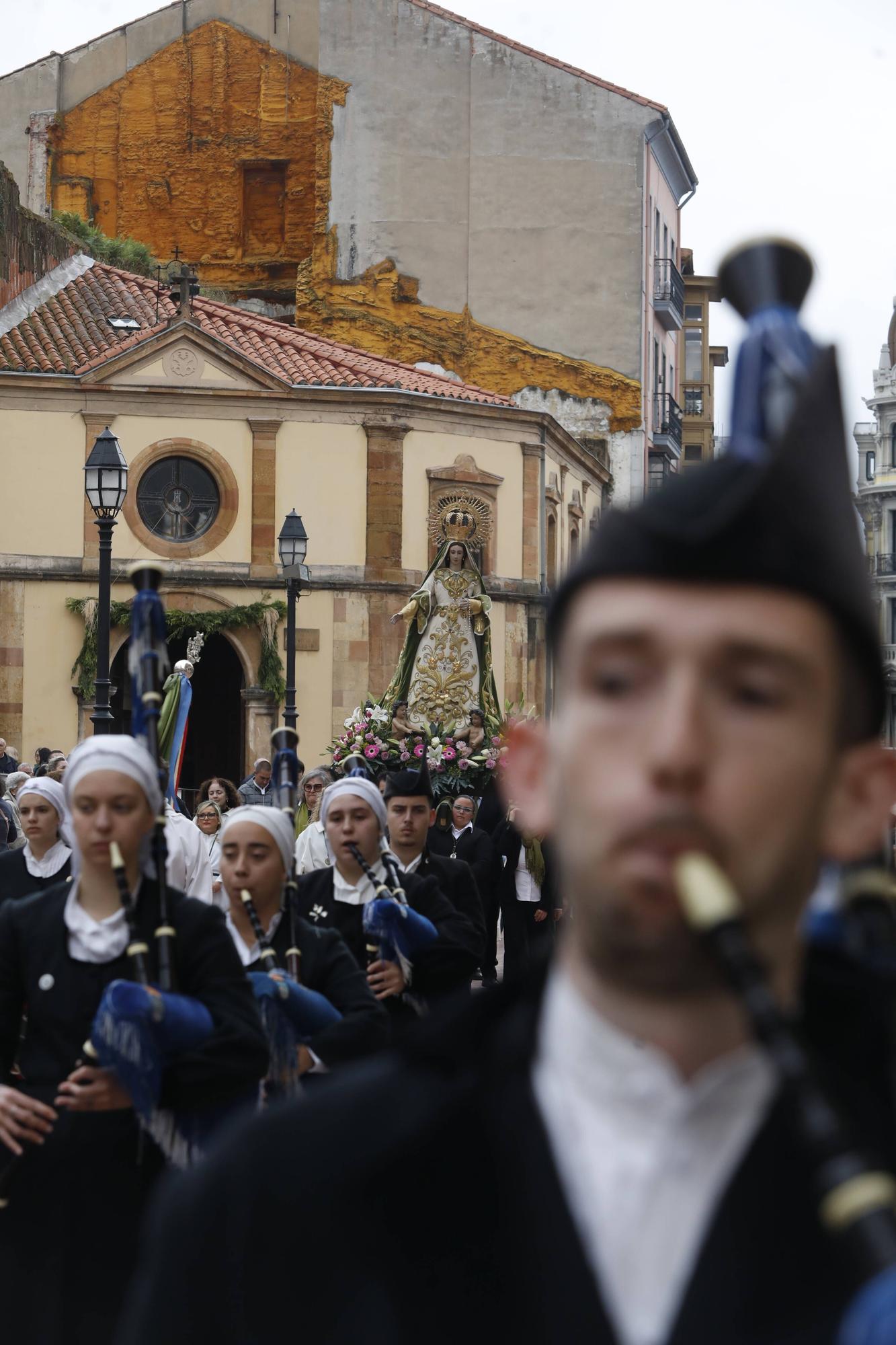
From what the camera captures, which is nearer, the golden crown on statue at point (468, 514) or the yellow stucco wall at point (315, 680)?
the yellow stucco wall at point (315, 680)

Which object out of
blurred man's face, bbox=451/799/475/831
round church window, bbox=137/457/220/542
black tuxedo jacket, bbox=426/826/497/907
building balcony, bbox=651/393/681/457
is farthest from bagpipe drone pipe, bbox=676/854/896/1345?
building balcony, bbox=651/393/681/457

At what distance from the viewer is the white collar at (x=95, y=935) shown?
5312 mm

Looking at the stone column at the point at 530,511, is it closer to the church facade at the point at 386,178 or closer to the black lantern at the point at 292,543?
the church facade at the point at 386,178

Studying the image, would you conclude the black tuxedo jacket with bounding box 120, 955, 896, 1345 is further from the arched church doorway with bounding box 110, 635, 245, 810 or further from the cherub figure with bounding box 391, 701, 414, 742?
the arched church doorway with bounding box 110, 635, 245, 810

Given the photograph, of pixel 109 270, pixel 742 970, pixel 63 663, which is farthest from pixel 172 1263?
pixel 109 270

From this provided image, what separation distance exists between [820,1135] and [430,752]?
1606 cm

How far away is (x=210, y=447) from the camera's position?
3716 cm

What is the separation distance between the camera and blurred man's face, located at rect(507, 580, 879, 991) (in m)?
1.64

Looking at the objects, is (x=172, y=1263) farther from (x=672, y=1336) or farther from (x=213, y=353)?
(x=213, y=353)

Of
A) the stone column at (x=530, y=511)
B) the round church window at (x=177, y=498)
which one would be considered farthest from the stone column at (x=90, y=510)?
the stone column at (x=530, y=511)

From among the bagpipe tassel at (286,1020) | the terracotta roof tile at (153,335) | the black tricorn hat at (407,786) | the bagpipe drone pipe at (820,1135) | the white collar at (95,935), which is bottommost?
the bagpipe tassel at (286,1020)

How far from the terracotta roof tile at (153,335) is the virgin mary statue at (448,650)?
1816cm

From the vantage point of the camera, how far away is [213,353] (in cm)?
3725

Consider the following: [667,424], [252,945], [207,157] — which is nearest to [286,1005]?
[252,945]
